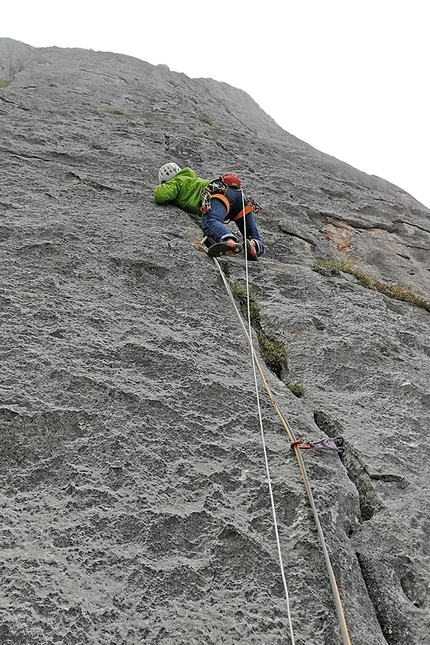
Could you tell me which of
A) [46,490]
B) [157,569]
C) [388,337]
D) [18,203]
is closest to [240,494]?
[157,569]

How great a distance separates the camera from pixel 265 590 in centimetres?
326

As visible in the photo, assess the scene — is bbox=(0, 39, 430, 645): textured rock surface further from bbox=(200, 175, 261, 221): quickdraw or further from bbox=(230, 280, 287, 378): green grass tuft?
bbox=(200, 175, 261, 221): quickdraw

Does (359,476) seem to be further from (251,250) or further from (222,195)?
(222,195)

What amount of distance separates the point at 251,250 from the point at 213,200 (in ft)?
3.12

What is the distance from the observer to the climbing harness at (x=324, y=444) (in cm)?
425

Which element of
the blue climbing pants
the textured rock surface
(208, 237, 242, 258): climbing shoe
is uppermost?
the blue climbing pants

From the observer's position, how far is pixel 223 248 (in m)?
6.89

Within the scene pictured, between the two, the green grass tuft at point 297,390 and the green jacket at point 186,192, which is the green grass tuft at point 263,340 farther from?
the green jacket at point 186,192

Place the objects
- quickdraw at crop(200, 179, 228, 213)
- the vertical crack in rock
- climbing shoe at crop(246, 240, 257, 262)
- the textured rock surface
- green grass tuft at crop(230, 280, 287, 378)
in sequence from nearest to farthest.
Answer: the textured rock surface → the vertical crack in rock → green grass tuft at crop(230, 280, 287, 378) → climbing shoe at crop(246, 240, 257, 262) → quickdraw at crop(200, 179, 228, 213)

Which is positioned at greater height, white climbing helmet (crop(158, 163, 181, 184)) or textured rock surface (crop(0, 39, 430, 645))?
white climbing helmet (crop(158, 163, 181, 184))

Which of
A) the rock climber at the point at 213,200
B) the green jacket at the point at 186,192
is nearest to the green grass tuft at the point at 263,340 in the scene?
the rock climber at the point at 213,200

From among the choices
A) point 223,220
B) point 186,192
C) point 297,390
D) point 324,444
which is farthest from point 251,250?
point 324,444

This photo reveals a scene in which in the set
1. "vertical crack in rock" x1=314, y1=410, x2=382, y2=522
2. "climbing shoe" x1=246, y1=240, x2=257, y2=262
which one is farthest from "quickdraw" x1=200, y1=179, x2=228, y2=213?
"vertical crack in rock" x1=314, y1=410, x2=382, y2=522

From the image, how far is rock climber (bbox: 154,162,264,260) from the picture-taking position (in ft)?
25.0
